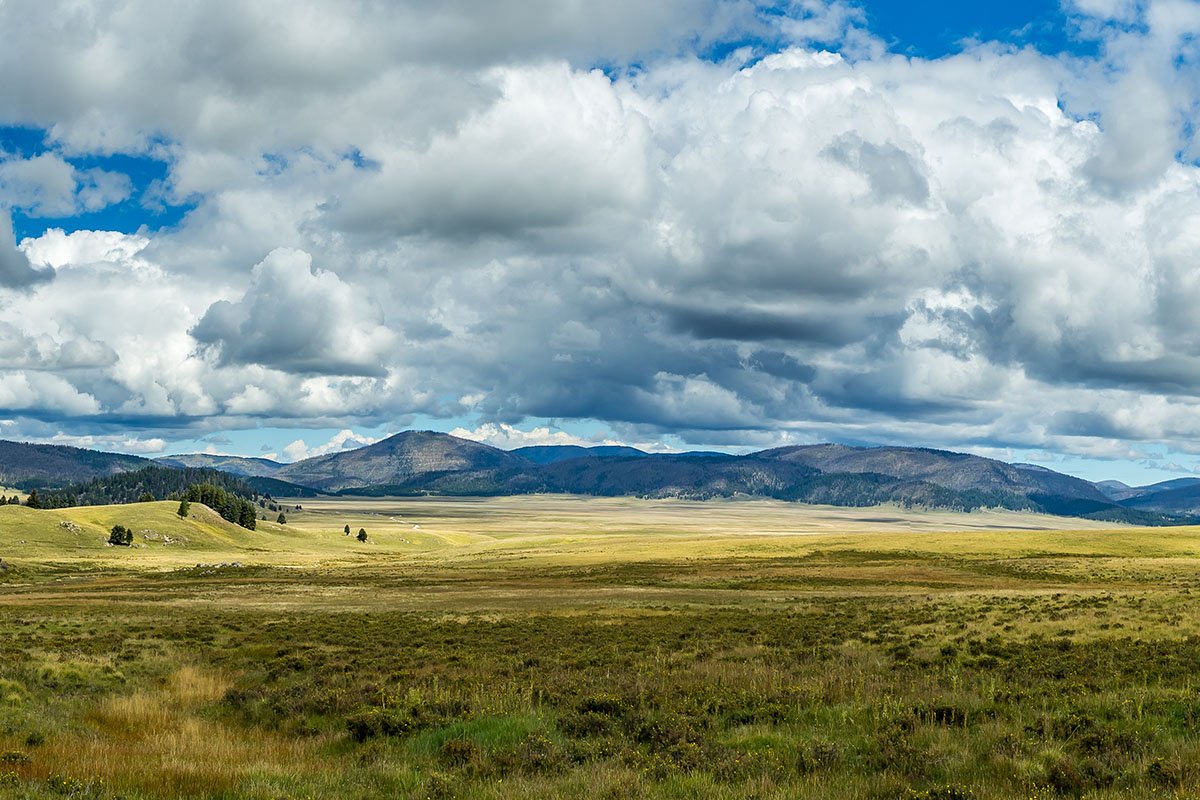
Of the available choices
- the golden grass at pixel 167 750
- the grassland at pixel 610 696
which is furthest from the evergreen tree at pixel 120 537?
the golden grass at pixel 167 750

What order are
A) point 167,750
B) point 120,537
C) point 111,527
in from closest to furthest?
point 167,750, point 120,537, point 111,527

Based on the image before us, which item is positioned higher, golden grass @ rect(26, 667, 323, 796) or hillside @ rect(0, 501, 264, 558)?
golden grass @ rect(26, 667, 323, 796)

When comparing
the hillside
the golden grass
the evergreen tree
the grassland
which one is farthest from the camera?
the evergreen tree

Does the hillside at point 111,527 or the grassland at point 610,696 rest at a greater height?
the grassland at point 610,696

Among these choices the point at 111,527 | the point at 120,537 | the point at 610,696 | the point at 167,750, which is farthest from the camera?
the point at 111,527

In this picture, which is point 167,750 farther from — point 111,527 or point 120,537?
point 111,527

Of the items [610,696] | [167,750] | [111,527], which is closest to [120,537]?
[111,527]

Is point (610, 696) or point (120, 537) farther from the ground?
point (610, 696)

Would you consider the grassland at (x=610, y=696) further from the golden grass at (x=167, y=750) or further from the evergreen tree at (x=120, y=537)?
the evergreen tree at (x=120, y=537)

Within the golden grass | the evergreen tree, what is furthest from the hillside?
the golden grass

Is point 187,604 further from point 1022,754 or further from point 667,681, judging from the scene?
point 1022,754

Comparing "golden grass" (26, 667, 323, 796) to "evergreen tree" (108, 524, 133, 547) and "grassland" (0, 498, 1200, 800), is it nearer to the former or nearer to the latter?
"grassland" (0, 498, 1200, 800)

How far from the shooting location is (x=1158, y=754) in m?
12.2

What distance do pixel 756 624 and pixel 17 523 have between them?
493ft
